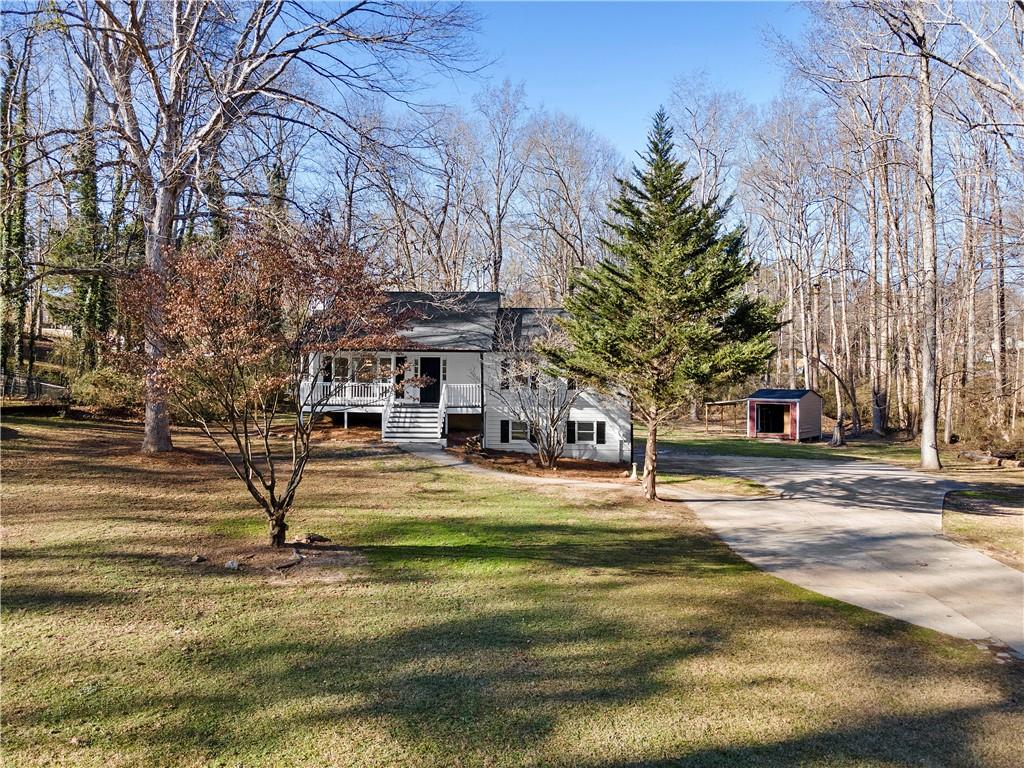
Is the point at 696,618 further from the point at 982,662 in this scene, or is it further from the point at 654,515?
the point at 654,515

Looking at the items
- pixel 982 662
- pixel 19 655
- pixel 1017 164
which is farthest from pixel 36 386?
pixel 1017 164

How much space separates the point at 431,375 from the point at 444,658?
1701 cm

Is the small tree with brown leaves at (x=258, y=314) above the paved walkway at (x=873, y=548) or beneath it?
above

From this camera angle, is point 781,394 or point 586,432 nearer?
point 586,432

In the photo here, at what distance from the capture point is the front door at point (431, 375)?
21.9 meters

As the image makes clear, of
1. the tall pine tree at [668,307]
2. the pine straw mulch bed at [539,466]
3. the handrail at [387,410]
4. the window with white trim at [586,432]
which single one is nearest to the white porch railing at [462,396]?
the pine straw mulch bed at [539,466]

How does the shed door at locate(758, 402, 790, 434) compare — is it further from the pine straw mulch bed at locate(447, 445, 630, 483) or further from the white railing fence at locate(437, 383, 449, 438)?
the white railing fence at locate(437, 383, 449, 438)

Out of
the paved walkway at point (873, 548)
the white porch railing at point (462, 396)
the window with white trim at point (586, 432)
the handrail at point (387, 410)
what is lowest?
the paved walkway at point (873, 548)

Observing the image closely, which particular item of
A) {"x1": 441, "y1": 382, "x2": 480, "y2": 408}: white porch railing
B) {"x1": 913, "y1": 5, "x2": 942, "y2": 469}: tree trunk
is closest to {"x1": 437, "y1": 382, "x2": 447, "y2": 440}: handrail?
{"x1": 441, "y1": 382, "x2": 480, "y2": 408}: white porch railing

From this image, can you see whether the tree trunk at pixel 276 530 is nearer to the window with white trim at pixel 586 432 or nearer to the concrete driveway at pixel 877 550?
the concrete driveway at pixel 877 550

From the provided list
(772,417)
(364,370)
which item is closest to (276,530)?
(364,370)

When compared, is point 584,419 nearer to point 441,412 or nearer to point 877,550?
point 441,412

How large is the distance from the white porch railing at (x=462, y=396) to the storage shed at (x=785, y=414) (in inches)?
715

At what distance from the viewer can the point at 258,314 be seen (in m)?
7.77
